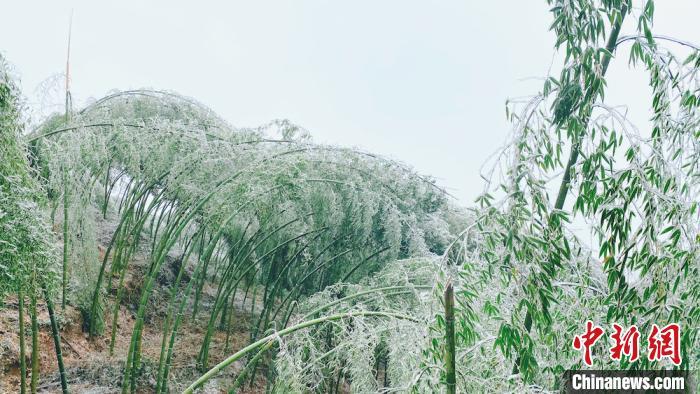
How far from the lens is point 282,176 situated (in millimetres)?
4336

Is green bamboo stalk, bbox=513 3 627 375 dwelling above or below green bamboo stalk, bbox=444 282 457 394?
above

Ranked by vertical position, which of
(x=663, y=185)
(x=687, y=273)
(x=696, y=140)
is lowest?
(x=687, y=273)

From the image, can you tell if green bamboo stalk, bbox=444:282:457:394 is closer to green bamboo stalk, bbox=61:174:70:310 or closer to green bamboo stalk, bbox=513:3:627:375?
green bamboo stalk, bbox=513:3:627:375

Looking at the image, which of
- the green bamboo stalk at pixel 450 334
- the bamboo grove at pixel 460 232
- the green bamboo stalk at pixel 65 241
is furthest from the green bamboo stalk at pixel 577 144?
the green bamboo stalk at pixel 65 241

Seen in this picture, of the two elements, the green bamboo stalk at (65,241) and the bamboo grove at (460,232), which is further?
the green bamboo stalk at (65,241)

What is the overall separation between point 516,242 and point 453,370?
0.42m

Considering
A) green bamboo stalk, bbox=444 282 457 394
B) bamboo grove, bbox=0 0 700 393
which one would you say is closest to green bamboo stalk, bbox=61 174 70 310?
bamboo grove, bbox=0 0 700 393

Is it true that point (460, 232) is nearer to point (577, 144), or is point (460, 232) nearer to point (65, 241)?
point (577, 144)

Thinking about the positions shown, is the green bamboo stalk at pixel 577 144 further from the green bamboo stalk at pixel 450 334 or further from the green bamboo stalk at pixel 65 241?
the green bamboo stalk at pixel 65 241

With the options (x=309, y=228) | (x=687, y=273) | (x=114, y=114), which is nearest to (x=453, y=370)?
(x=687, y=273)

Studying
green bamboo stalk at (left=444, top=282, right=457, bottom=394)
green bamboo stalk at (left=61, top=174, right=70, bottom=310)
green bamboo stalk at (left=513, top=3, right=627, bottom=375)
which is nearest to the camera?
green bamboo stalk at (left=444, top=282, right=457, bottom=394)

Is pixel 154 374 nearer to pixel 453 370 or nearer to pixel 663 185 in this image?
pixel 453 370

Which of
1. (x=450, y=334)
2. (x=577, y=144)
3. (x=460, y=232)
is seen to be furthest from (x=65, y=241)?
(x=577, y=144)

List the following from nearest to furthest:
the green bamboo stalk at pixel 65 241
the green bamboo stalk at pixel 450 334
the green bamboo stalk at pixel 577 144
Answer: the green bamboo stalk at pixel 450 334 < the green bamboo stalk at pixel 577 144 < the green bamboo stalk at pixel 65 241
